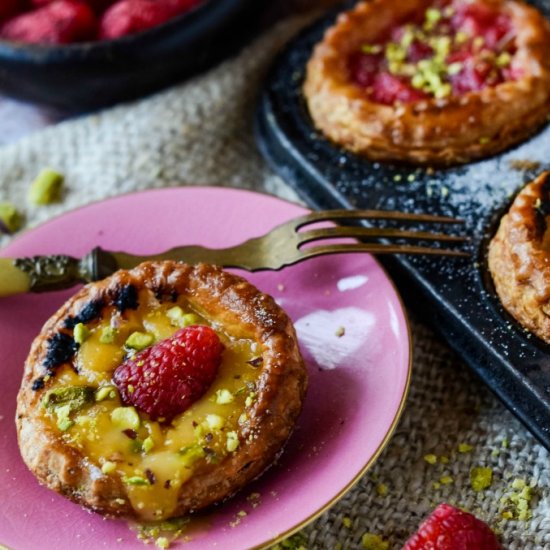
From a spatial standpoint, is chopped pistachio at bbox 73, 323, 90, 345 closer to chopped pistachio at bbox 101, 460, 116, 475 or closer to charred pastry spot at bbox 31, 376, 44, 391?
charred pastry spot at bbox 31, 376, 44, 391

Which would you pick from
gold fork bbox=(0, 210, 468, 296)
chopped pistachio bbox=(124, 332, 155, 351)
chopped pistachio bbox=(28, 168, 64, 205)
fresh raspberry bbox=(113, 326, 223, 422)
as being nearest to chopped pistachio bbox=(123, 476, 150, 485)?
fresh raspberry bbox=(113, 326, 223, 422)

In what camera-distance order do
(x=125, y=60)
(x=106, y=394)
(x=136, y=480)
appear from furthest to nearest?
(x=125, y=60) < (x=106, y=394) < (x=136, y=480)

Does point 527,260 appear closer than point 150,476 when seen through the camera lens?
No

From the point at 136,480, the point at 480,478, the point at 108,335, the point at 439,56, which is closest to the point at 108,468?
the point at 136,480

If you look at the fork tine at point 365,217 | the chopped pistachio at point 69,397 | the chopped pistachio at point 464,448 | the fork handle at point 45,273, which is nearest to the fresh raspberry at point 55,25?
the fork handle at point 45,273

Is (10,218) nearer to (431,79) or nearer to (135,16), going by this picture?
(135,16)

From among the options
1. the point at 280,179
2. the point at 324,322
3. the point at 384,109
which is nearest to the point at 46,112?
the point at 280,179
